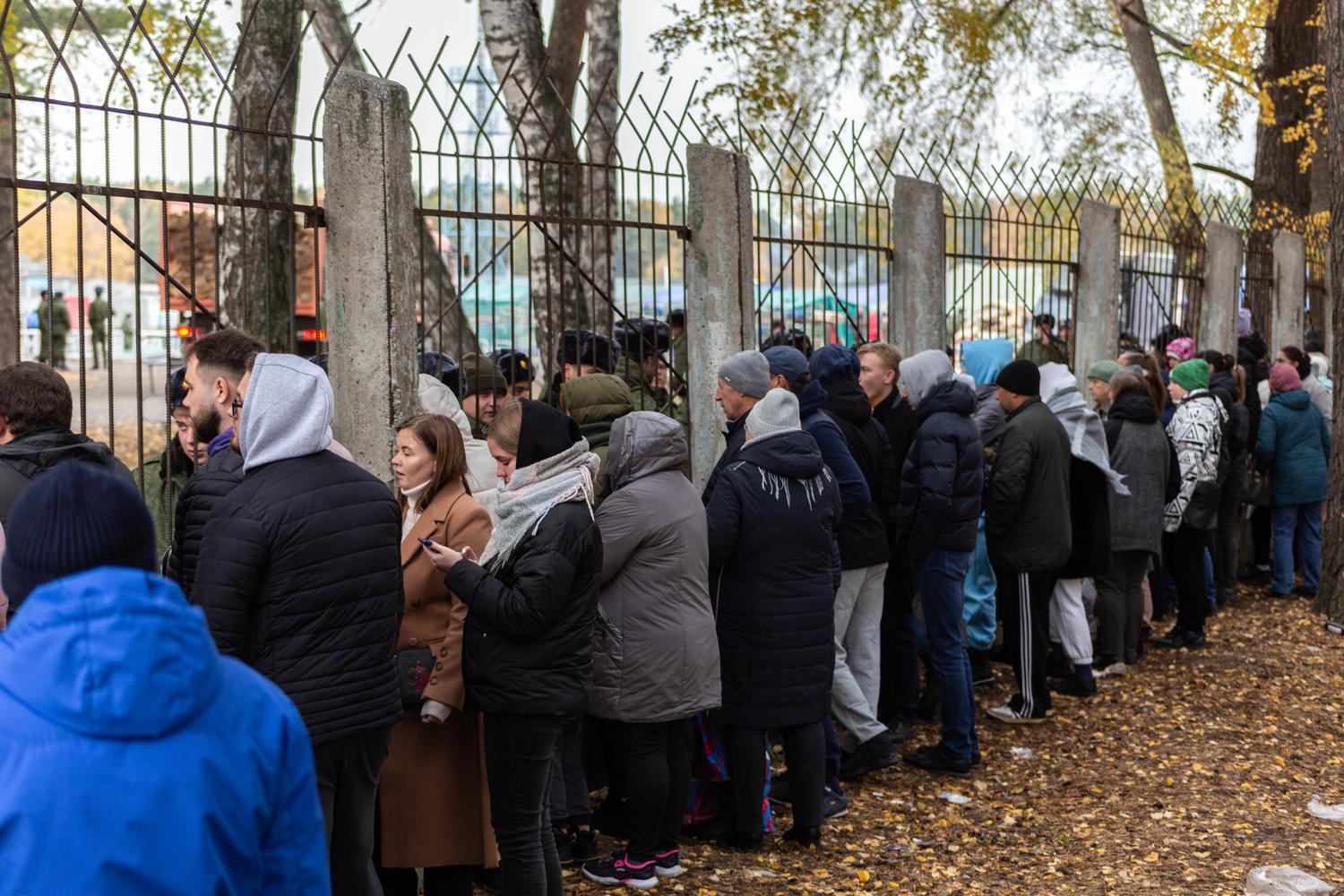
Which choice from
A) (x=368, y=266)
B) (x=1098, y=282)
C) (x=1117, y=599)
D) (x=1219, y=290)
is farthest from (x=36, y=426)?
(x=1219, y=290)

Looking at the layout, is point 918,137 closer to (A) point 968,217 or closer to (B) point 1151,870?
(A) point 968,217

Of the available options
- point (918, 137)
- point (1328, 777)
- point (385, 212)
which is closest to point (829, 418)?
point (385, 212)

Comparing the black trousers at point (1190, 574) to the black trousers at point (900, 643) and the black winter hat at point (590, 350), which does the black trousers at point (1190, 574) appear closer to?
the black trousers at point (900, 643)

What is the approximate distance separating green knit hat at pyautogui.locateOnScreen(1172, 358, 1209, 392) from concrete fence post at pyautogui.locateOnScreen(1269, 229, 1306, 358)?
5746 mm

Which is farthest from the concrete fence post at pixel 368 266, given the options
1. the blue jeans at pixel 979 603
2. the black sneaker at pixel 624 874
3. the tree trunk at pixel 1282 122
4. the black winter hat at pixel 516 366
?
the tree trunk at pixel 1282 122

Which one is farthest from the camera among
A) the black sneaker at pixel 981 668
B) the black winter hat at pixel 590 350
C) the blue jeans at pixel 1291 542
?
the blue jeans at pixel 1291 542

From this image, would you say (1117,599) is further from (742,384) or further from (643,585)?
(643,585)

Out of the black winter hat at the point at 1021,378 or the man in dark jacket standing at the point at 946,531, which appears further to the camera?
the black winter hat at the point at 1021,378

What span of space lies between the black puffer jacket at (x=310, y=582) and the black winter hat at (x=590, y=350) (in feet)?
9.20

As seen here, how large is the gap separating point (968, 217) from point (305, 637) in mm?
6832

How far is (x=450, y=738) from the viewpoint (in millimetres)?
4246

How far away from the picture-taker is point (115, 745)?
1841 mm

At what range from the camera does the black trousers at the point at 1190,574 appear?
8.66 m

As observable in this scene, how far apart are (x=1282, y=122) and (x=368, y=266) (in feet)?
44.8
